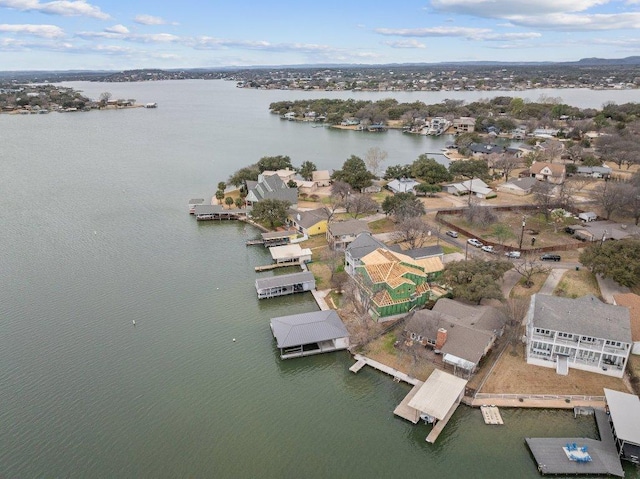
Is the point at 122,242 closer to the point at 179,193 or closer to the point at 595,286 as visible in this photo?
the point at 179,193

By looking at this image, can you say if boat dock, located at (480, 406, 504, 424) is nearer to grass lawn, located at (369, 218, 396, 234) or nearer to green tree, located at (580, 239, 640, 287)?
green tree, located at (580, 239, 640, 287)

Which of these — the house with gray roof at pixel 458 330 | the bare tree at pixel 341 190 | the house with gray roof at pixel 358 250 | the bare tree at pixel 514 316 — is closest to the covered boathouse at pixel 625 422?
the bare tree at pixel 514 316

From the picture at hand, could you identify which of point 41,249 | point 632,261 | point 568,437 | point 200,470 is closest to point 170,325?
point 200,470

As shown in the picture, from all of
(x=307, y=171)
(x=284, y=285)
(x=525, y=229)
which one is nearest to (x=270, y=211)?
(x=284, y=285)

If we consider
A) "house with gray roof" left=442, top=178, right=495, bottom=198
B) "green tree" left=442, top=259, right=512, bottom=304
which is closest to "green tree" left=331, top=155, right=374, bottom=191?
"house with gray roof" left=442, top=178, right=495, bottom=198

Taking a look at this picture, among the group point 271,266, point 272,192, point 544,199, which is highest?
point 544,199

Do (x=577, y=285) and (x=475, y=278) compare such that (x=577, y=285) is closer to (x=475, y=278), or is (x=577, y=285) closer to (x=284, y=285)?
(x=475, y=278)
